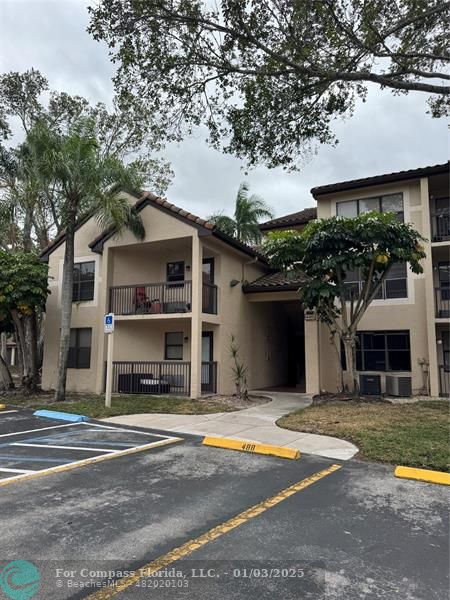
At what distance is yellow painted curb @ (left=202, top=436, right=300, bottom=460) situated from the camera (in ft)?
24.4

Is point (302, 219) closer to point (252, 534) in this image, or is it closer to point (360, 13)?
point (360, 13)

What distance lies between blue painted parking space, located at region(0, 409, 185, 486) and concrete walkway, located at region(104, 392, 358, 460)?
2.81 feet

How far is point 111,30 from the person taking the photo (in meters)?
10.2

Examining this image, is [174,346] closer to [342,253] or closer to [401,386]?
[342,253]

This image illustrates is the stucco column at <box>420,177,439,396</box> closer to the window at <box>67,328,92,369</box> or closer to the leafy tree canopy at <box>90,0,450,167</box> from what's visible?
the leafy tree canopy at <box>90,0,450,167</box>

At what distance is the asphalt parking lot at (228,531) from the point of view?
11.2 ft

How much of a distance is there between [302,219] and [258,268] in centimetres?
303

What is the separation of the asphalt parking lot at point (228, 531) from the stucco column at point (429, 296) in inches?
351

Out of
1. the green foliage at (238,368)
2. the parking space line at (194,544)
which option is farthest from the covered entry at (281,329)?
the parking space line at (194,544)

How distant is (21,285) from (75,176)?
4.64 meters

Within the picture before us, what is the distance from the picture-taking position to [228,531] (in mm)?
4402

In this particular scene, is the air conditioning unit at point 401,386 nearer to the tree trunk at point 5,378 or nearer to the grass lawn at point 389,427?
the grass lawn at point 389,427

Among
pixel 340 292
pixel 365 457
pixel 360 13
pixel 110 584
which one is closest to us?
pixel 110 584

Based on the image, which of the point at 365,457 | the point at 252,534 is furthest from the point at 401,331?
the point at 252,534
